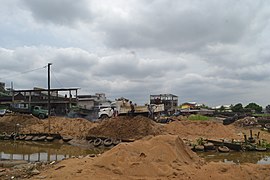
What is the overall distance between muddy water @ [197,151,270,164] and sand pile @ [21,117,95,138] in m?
12.2

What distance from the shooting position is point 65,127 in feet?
91.7

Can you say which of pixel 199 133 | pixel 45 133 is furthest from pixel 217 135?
pixel 45 133

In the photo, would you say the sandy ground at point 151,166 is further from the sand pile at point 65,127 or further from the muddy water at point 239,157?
the sand pile at point 65,127

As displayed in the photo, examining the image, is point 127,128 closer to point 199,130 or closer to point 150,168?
point 199,130

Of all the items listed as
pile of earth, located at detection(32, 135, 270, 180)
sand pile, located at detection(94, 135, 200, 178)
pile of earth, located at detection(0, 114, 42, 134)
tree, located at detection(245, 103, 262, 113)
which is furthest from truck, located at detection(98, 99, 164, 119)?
tree, located at detection(245, 103, 262, 113)

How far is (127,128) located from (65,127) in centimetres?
714

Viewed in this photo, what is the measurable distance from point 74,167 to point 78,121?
19.5 metres

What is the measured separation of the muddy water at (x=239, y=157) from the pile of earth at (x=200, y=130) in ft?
19.6

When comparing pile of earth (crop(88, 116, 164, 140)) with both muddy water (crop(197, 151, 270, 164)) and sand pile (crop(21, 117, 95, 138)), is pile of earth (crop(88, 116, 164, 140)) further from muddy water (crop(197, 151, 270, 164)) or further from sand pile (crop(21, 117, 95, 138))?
muddy water (crop(197, 151, 270, 164))

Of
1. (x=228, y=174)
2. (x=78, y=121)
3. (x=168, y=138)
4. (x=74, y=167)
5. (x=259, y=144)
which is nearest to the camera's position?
(x=228, y=174)

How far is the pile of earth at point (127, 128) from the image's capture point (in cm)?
2369

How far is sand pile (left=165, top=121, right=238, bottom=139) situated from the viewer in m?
24.9

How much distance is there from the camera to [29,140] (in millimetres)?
25172

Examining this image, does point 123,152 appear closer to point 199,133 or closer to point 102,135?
point 102,135
